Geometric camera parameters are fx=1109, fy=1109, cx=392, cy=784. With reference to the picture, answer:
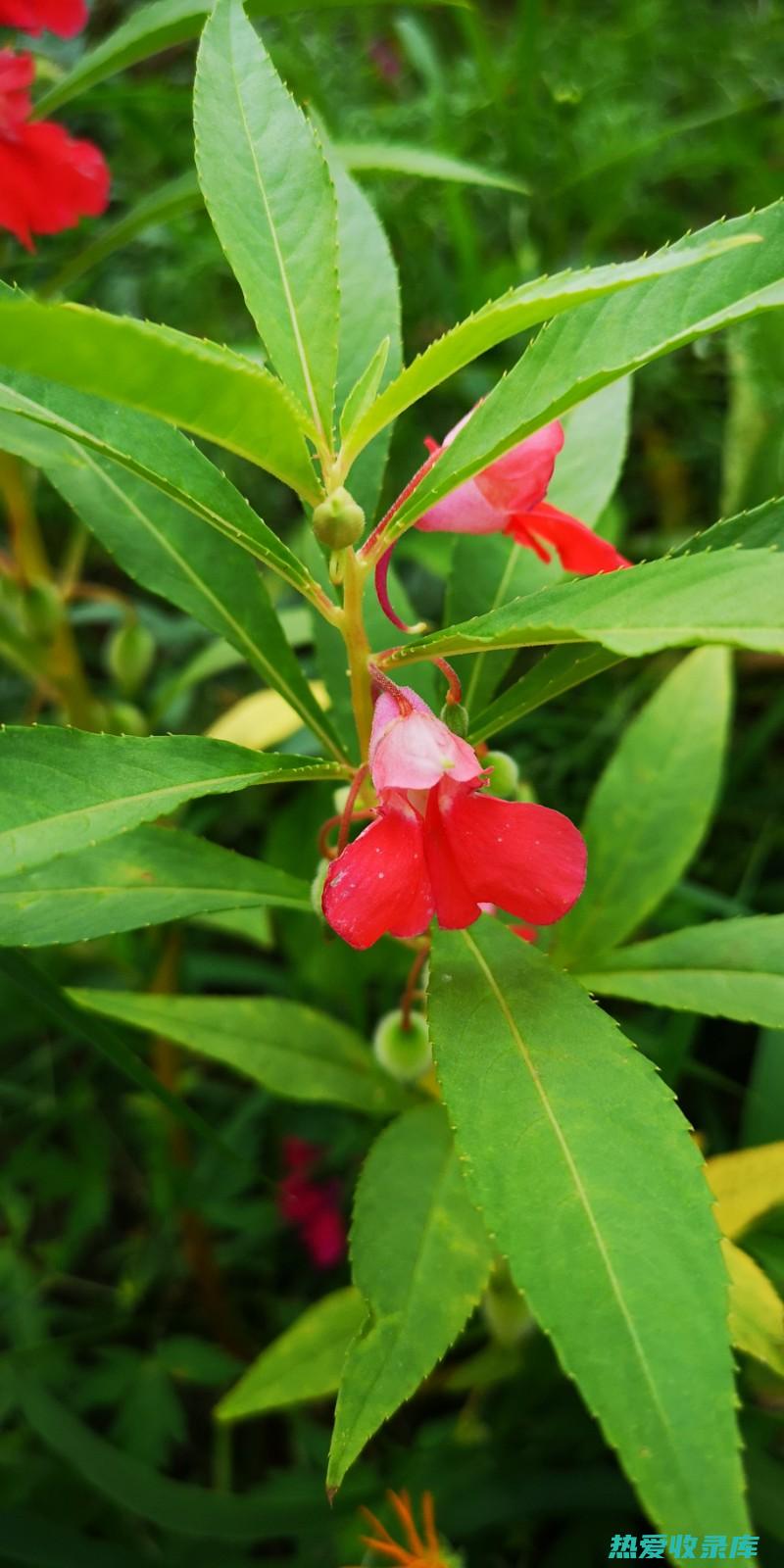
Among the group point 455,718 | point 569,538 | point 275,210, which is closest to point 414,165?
point 275,210

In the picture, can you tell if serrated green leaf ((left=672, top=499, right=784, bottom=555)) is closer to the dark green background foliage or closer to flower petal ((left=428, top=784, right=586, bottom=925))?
flower petal ((left=428, top=784, right=586, bottom=925))

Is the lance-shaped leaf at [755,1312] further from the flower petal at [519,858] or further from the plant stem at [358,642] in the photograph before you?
the plant stem at [358,642]

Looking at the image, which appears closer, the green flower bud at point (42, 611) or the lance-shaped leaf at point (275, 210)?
the lance-shaped leaf at point (275, 210)

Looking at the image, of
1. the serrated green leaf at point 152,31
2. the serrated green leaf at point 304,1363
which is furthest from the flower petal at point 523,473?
the serrated green leaf at point 304,1363

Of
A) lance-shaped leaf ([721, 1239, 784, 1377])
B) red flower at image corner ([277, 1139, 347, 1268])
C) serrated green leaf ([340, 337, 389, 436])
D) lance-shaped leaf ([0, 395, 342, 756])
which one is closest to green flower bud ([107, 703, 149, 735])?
lance-shaped leaf ([0, 395, 342, 756])

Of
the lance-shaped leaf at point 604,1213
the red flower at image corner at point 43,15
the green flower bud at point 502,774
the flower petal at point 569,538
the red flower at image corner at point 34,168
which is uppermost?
the red flower at image corner at point 43,15

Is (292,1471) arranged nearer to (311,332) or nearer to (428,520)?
(428,520)

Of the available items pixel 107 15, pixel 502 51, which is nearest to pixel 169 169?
pixel 107 15
